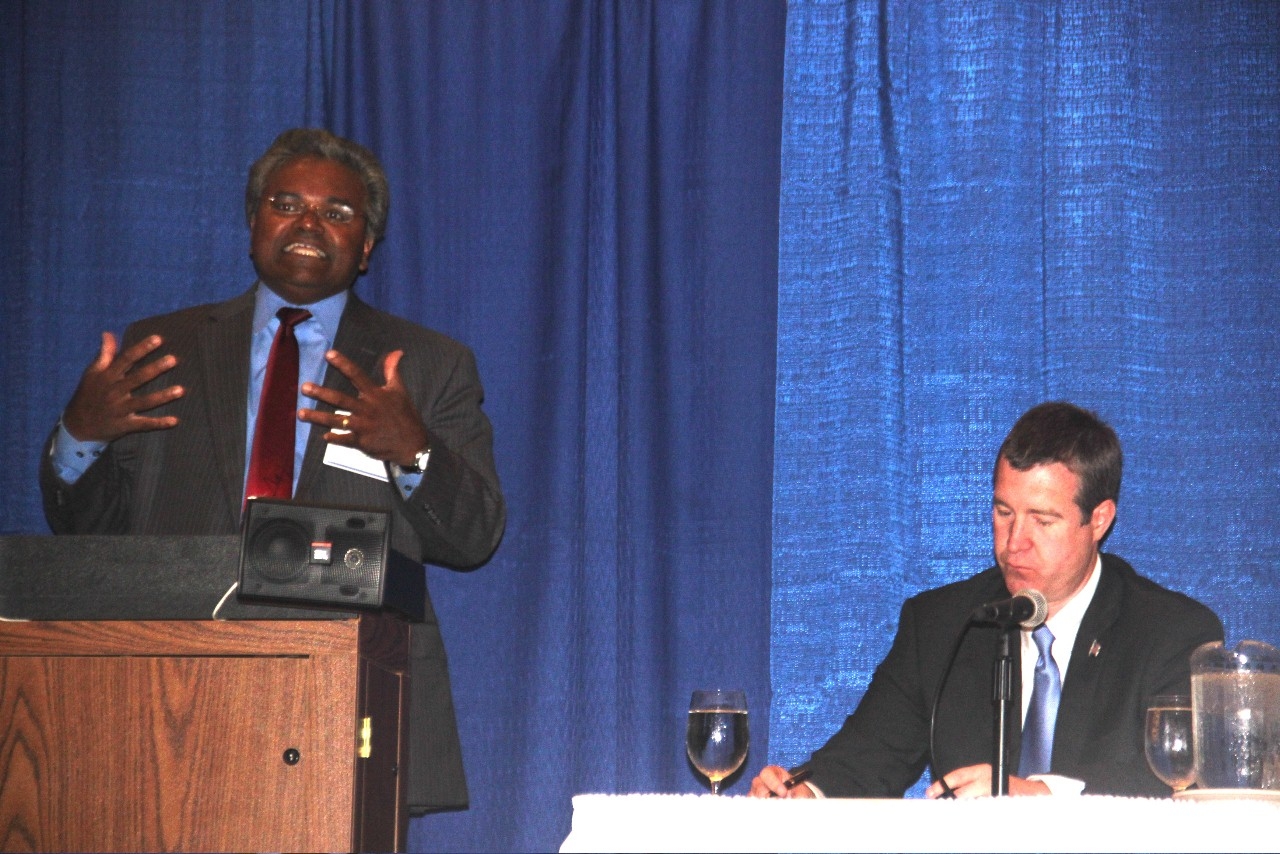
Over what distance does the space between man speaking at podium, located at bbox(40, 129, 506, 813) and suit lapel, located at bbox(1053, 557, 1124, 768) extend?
1203 mm

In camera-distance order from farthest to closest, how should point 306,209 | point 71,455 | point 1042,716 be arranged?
point 306,209 < point 1042,716 < point 71,455

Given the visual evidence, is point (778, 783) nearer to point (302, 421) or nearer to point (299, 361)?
point (302, 421)

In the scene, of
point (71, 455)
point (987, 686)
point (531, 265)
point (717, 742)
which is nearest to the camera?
point (717, 742)

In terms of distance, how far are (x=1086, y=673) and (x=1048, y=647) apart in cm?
9

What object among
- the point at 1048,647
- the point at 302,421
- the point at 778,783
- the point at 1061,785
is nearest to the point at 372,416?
the point at 302,421

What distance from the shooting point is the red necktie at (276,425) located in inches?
109

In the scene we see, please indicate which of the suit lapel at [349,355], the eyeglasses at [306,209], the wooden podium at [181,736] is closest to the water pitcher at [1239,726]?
the wooden podium at [181,736]

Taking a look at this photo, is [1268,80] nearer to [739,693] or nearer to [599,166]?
[599,166]

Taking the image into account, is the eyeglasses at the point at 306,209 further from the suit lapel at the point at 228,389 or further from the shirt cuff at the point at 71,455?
the shirt cuff at the point at 71,455

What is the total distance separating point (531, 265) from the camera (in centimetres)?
362

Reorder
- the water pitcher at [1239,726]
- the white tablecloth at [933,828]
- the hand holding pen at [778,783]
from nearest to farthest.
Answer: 1. the white tablecloth at [933,828]
2. the water pitcher at [1239,726]
3. the hand holding pen at [778,783]

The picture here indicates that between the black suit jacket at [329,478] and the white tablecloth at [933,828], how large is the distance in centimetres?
144

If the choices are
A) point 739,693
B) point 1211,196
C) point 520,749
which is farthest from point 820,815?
point 1211,196

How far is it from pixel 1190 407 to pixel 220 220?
8.29ft
